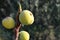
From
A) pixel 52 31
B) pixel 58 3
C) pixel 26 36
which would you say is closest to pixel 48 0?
pixel 58 3

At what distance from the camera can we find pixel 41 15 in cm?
466

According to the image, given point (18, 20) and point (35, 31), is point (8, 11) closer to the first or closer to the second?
point (35, 31)

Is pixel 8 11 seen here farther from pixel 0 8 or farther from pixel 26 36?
pixel 26 36

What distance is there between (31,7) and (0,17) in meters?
0.70

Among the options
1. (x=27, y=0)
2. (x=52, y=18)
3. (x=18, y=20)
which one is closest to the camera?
(x=18, y=20)

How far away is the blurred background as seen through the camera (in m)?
4.50

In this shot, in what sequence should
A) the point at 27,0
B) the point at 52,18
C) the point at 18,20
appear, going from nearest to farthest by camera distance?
1. the point at 18,20
2. the point at 27,0
3. the point at 52,18

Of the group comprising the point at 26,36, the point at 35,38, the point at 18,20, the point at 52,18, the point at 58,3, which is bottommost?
the point at 35,38

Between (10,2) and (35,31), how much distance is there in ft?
2.65

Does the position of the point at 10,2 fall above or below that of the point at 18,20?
below

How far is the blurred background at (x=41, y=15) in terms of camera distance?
4500mm

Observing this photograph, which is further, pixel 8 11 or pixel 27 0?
pixel 8 11

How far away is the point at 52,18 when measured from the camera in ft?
15.7

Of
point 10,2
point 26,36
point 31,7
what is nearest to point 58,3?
point 31,7
